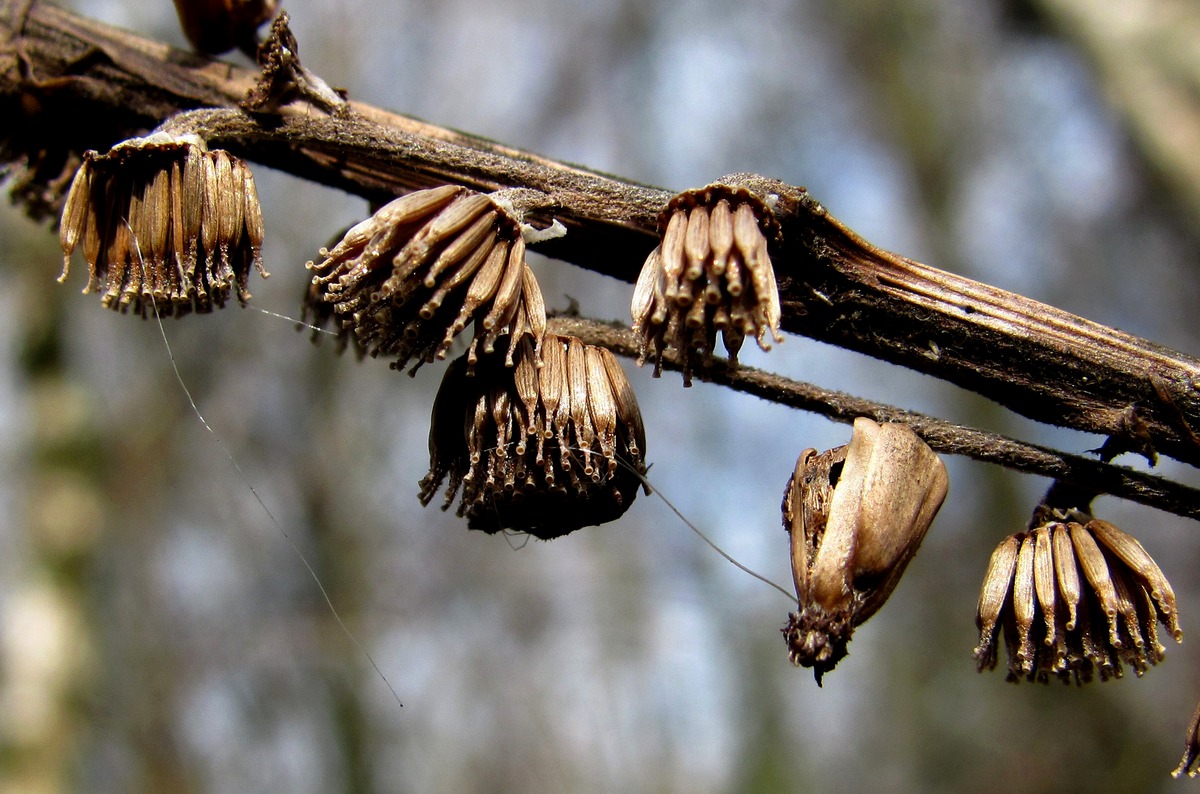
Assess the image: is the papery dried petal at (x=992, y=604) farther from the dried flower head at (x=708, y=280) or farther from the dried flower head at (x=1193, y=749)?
the dried flower head at (x=708, y=280)

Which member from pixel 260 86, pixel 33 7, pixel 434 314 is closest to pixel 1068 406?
pixel 434 314

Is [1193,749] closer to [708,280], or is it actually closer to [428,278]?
[708,280]

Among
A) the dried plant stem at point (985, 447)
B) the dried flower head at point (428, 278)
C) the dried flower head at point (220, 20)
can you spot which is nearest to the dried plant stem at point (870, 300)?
the dried plant stem at point (985, 447)

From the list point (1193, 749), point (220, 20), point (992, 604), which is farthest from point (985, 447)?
point (220, 20)

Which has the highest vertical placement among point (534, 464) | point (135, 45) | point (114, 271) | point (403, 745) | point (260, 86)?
point (135, 45)

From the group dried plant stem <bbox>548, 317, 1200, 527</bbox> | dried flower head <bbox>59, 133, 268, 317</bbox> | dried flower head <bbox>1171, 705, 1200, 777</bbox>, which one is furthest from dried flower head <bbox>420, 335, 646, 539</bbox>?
dried flower head <bbox>1171, 705, 1200, 777</bbox>

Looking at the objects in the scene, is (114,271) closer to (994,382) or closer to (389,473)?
(994,382)
